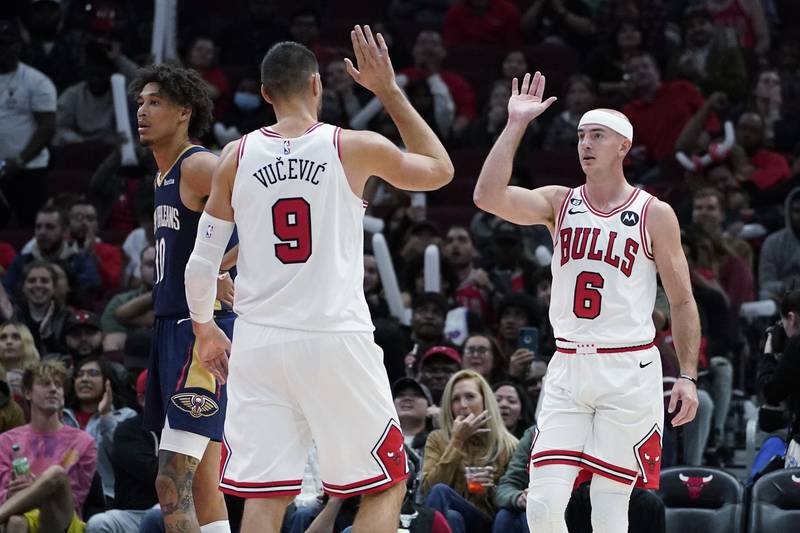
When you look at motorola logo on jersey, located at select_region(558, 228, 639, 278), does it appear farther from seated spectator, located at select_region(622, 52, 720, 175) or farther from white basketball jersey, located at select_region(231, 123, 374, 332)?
seated spectator, located at select_region(622, 52, 720, 175)

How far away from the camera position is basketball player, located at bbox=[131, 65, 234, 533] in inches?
283

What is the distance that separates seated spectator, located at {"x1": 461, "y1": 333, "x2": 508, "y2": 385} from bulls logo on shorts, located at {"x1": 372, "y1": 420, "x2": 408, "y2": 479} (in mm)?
5032

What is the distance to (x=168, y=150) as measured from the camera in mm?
7484

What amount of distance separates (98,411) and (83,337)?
3.53 ft

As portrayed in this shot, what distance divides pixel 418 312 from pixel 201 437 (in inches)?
206

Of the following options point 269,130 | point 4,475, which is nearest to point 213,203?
point 269,130

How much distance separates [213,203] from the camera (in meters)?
6.54

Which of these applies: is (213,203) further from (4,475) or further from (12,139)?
(12,139)

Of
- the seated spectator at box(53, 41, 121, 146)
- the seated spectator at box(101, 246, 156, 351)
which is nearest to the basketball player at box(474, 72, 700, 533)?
the seated spectator at box(101, 246, 156, 351)

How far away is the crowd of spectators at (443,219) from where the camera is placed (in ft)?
33.2

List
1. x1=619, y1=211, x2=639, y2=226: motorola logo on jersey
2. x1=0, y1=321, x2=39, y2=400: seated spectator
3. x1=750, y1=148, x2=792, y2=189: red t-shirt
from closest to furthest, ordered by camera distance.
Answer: x1=619, y1=211, x2=639, y2=226: motorola logo on jersey < x1=0, y1=321, x2=39, y2=400: seated spectator < x1=750, y1=148, x2=792, y2=189: red t-shirt

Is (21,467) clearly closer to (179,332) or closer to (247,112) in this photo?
(179,332)

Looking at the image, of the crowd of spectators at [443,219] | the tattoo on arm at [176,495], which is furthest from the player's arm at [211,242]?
the crowd of spectators at [443,219]

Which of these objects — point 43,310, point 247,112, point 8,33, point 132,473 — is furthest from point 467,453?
point 8,33
